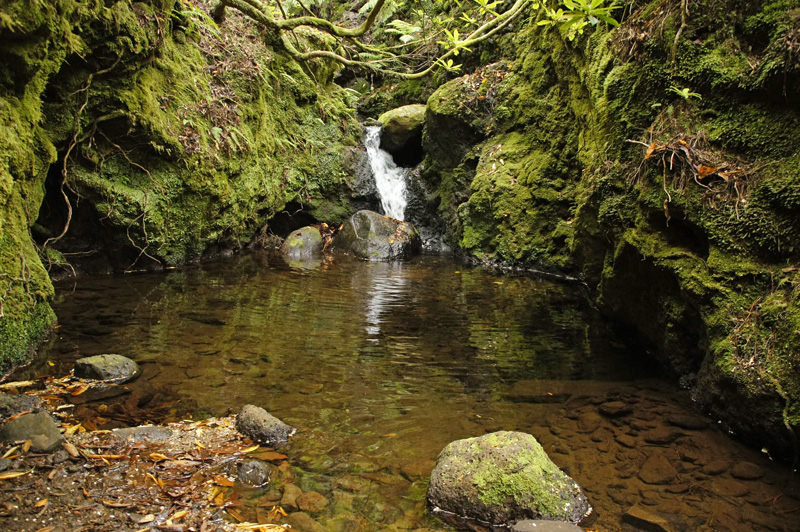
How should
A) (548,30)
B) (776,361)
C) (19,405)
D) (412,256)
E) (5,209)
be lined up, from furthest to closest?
(412,256), (548,30), (5,209), (19,405), (776,361)

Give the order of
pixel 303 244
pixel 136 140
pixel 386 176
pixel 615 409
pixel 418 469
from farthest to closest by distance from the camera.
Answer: pixel 386 176 < pixel 303 244 < pixel 136 140 < pixel 615 409 < pixel 418 469

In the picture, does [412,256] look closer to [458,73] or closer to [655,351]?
[458,73]

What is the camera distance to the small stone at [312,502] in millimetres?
2492

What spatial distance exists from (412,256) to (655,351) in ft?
25.8

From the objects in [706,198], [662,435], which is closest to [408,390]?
[662,435]

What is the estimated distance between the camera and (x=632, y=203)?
4250 millimetres

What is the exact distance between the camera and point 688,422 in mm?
3453

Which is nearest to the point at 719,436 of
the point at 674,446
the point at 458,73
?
the point at 674,446

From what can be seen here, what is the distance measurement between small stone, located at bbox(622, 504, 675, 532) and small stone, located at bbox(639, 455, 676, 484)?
0.33m

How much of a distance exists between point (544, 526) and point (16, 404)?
3.34m

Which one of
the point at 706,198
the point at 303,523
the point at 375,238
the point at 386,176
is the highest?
the point at 386,176

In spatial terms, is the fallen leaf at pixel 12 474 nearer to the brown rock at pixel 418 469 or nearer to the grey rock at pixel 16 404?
the grey rock at pixel 16 404

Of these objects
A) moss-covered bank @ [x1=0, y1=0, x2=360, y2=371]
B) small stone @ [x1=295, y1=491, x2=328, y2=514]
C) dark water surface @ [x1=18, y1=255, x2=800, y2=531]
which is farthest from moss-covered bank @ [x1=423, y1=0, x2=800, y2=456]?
moss-covered bank @ [x1=0, y1=0, x2=360, y2=371]

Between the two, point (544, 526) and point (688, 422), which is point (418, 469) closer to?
point (544, 526)
